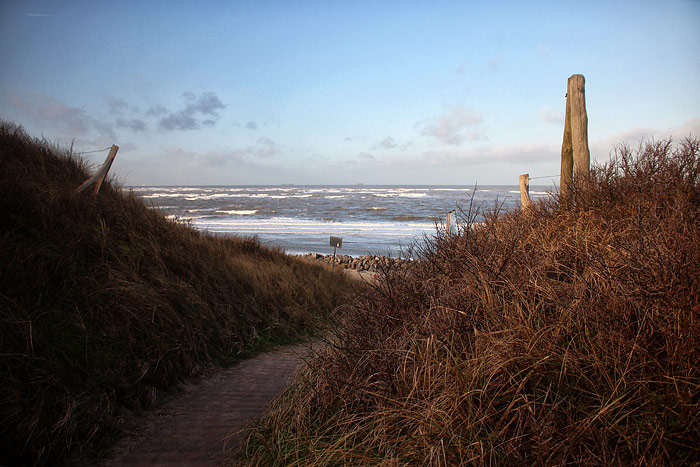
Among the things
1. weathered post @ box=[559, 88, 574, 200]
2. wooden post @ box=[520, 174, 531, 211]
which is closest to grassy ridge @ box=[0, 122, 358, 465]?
wooden post @ box=[520, 174, 531, 211]

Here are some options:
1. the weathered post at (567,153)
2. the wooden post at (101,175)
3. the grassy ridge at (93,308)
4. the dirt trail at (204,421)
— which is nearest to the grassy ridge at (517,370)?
the dirt trail at (204,421)

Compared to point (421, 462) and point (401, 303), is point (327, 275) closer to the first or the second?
point (401, 303)

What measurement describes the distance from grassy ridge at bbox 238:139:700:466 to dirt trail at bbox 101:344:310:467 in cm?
58

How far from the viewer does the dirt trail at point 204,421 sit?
3871mm

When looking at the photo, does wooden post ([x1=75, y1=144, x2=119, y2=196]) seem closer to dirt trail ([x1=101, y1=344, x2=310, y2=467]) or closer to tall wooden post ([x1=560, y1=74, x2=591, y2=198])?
dirt trail ([x1=101, y1=344, x2=310, y2=467])

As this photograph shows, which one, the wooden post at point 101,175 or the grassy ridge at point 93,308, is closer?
the grassy ridge at point 93,308

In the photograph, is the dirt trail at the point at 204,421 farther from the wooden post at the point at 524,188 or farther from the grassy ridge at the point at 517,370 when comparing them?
the wooden post at the point at 524,188

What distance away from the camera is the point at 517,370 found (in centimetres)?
266

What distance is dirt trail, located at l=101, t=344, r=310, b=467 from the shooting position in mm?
3871

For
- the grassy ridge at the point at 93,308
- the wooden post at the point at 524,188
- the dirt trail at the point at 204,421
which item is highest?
the wooden post at the point at 524,188

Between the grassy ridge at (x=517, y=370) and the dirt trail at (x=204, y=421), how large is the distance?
0.58 metres

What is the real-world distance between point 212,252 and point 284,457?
745cm

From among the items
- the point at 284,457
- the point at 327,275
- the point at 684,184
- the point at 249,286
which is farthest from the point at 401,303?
the point at 327,275

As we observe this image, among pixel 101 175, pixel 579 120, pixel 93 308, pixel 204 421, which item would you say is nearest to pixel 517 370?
pixel 204 421
